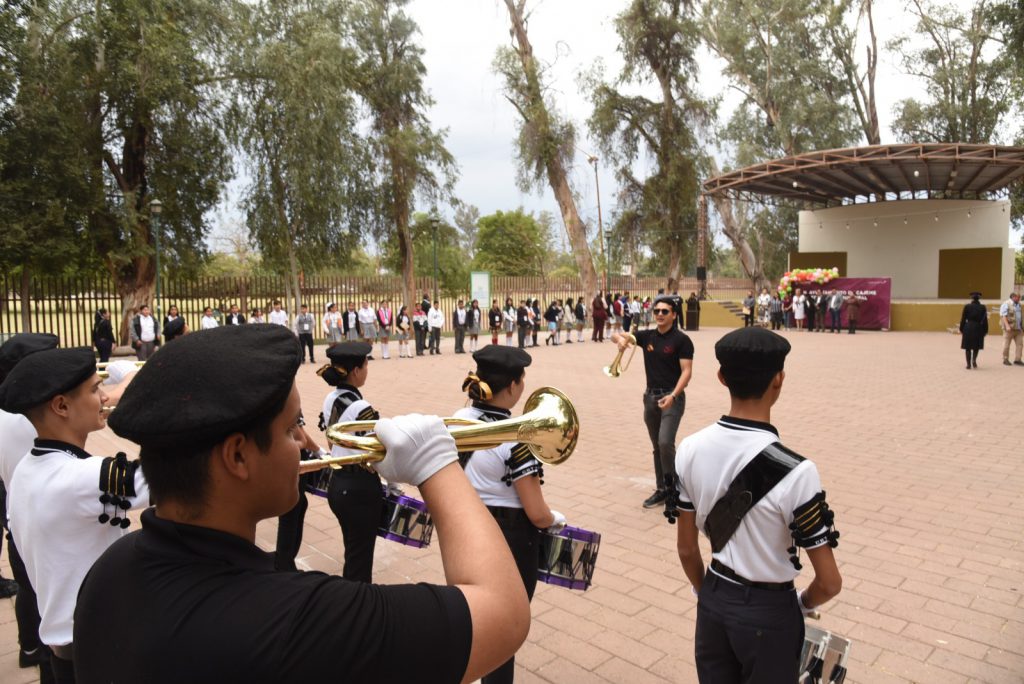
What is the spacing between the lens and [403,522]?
12.8 ft

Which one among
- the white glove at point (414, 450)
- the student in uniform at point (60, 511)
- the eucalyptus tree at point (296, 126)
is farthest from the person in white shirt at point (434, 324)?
the white glove at point (414, 450)

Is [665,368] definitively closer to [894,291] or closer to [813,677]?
[813,677]

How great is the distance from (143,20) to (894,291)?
117ft

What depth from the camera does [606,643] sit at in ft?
12.3

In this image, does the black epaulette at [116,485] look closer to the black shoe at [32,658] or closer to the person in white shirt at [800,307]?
the black shoe at [32,658]

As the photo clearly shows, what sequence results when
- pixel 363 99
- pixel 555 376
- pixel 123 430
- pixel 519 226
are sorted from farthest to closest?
pixel 519 226, pixel 363 99, pixel 555 376, pixel 123 430

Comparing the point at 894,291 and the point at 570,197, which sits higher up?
the point at 570,197

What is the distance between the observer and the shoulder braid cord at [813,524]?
218 cm

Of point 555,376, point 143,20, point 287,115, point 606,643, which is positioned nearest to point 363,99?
point 287,115

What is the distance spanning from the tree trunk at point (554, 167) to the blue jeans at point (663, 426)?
26.9 meters

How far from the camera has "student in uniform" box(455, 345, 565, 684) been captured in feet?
9.91

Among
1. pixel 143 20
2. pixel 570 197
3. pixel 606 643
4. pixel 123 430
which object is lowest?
pixel 606 643

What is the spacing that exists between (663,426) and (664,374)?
18.2 inches

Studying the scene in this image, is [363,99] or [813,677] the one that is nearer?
[813,677]
